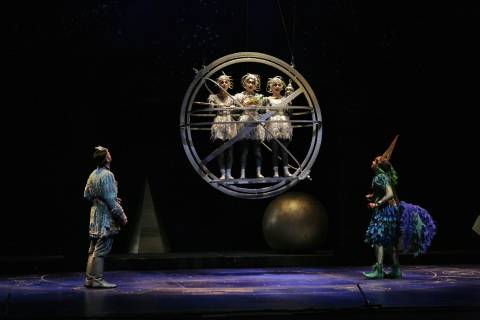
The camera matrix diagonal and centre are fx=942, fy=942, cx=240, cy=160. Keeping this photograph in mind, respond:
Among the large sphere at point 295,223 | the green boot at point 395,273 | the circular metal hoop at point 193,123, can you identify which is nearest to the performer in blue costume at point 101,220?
the circular metal hoop at point 193,123

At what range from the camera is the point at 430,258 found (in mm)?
13258

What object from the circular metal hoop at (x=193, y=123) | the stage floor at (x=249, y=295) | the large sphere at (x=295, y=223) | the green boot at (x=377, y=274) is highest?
the circular metal hoop at (x=193, y=123)

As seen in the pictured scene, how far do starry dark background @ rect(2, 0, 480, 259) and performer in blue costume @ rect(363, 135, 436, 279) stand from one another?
4.93 ft

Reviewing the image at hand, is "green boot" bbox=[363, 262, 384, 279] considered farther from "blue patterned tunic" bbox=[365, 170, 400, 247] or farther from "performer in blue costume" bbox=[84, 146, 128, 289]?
"performer in blue costume" bbox=[84, 146, 128, 289]

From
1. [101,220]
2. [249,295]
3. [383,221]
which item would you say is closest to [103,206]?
[101,220]

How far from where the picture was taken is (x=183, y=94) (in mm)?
12805

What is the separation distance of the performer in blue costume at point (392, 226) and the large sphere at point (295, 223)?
1556 mm

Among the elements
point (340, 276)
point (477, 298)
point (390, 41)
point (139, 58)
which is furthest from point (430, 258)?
point (139, 58)

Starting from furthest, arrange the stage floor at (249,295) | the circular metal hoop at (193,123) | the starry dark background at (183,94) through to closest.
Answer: the starry dark background at (183,94) → the circular metal hoop at (193,123) → the stage floor at (249,295)

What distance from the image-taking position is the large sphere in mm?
12648

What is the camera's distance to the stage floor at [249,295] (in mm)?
8531

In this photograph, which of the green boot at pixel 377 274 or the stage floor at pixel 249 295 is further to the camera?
the green boot at pixel 377 274

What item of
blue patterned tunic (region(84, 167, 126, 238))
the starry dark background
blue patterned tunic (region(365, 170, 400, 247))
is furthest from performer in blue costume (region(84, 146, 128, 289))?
blue patterned tunic (region(365, 170, 400, 247))

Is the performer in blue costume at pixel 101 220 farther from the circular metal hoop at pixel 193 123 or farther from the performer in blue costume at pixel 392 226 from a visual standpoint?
the performer in blue costume at pixel 392 226
